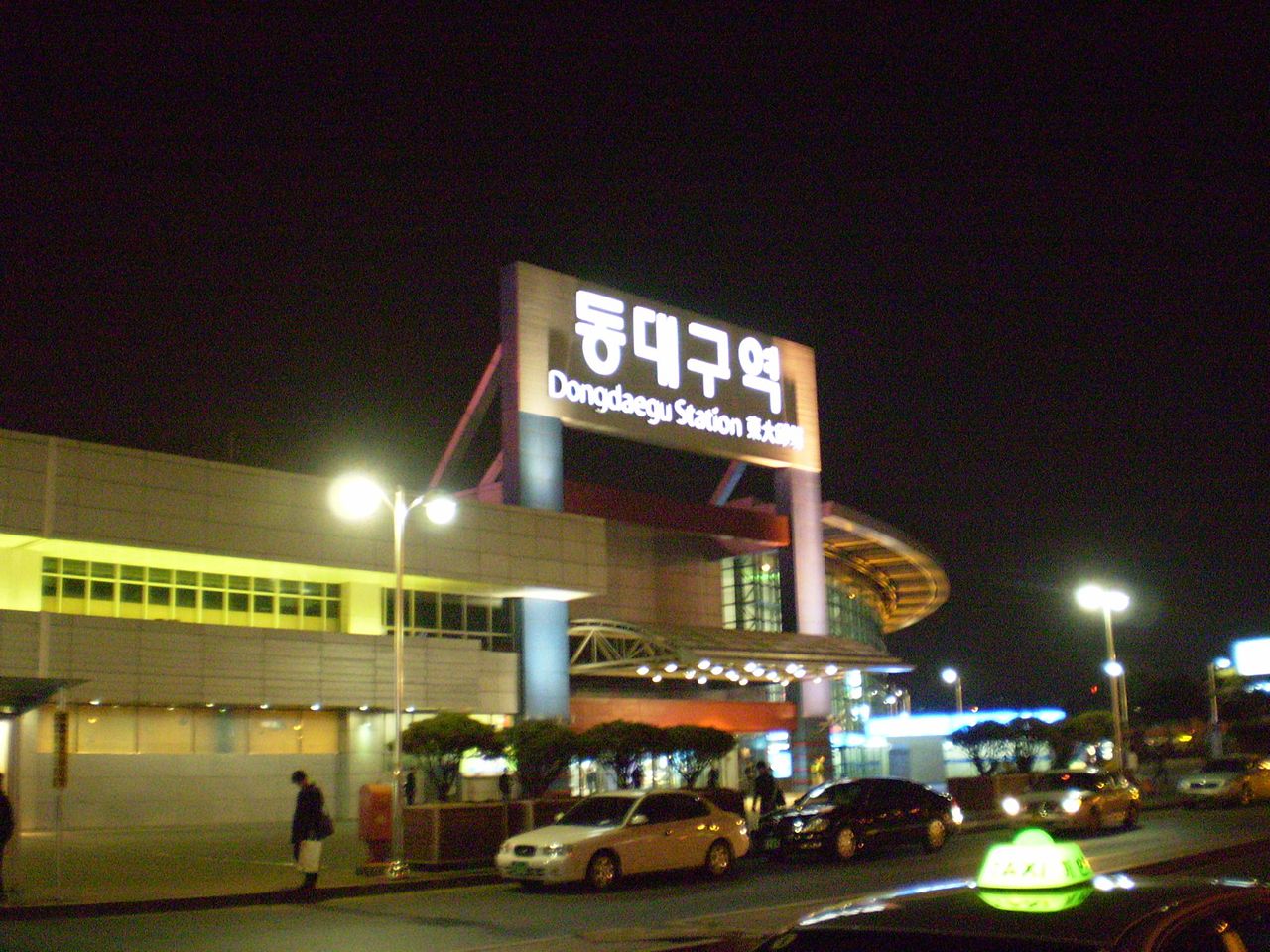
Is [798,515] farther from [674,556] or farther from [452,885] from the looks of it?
[452,885]

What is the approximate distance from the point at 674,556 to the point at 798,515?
5.02 meters

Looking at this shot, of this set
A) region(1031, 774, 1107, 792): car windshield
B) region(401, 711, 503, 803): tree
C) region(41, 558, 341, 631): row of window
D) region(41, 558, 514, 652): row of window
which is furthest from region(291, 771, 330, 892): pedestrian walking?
region(1031, 774, 1107, 792): car windshield

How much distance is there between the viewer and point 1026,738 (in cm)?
4075

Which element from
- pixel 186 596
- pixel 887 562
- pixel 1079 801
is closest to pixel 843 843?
pixel 1079 801

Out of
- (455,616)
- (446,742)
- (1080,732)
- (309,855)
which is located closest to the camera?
(309,855)

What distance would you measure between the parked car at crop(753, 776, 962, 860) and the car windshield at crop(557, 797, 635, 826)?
4.40m

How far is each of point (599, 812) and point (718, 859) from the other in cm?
227

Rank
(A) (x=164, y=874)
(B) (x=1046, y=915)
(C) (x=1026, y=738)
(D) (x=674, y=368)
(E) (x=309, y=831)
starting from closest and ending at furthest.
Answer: (B) (x=1046, y=915) < (E) (x=309, y=831) < (A) (x=164, y=874) < (C) (x=1026, y=738) < (D) (x=674, y=368)

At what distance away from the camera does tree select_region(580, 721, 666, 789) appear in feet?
96.1

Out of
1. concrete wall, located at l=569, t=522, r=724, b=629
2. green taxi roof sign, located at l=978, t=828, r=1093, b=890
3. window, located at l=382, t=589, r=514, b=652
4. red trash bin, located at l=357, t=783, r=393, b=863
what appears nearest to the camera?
green taxi roof sign, located at l=978, t=828, r=1093, b=890

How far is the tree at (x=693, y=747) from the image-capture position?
31.0 meters

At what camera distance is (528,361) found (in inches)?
1720

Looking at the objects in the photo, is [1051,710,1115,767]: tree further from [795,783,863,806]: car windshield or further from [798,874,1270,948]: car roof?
[798,874,1270,948]: car roof

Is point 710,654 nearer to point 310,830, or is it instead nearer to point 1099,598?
point 1099,598
